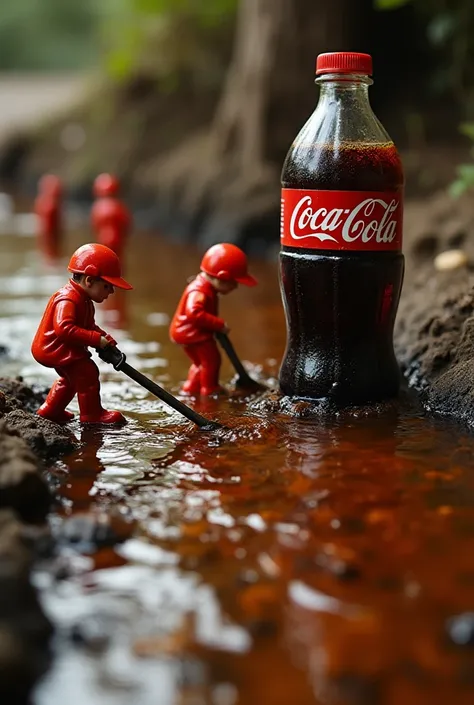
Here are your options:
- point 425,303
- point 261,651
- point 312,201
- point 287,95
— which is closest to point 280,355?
point 425,303

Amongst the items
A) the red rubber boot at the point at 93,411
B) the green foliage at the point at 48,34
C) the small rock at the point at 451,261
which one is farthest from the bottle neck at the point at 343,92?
the green foliage at the point at 48,34

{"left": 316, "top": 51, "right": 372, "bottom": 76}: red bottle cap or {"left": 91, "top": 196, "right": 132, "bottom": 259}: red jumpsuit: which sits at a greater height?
{"left": 316, "top": 51, "right": 372, "bottom": 76}: red bottle cap

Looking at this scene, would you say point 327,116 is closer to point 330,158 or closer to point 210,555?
point 330,158

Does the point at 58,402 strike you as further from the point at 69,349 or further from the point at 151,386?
the point at 151,386

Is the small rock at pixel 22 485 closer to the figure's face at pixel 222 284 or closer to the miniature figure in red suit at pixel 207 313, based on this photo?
the miniature figure in red suit at pixel 207 313

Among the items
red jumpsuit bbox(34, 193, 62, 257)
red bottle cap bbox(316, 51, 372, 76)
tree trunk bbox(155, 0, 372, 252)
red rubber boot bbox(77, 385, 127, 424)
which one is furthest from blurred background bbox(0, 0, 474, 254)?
red rubber boot bbox(77, 385, 127, 424)

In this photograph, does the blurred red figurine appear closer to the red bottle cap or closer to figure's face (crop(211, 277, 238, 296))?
figure's face (crop(211, 277, 238, 296))
